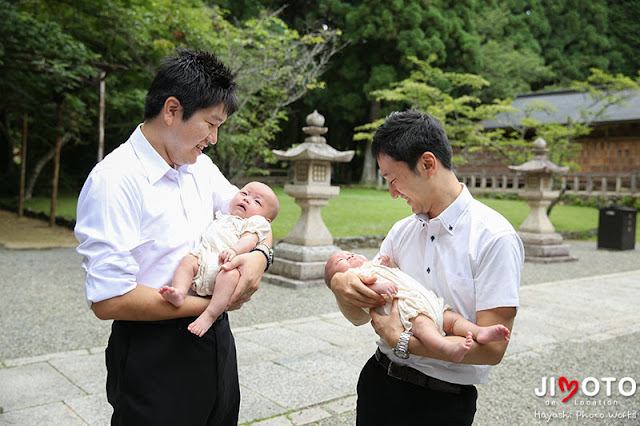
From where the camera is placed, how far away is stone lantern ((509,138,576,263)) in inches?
433

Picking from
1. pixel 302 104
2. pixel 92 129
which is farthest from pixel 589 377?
pixel 302 104

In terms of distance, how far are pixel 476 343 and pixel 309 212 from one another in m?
6.64

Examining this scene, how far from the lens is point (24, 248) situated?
9.90 meters

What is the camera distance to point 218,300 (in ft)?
5.54

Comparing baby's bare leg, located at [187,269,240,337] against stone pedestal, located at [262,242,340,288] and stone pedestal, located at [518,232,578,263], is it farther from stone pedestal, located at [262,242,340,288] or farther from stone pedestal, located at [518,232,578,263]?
stone pedestal, located at [518,232,578,263]

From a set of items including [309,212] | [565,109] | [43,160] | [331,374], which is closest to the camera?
[331,374]

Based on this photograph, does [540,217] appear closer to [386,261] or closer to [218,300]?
[386,261]

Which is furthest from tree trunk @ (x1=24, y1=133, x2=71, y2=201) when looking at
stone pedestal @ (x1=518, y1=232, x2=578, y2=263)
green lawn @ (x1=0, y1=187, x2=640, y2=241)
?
stone pedestal @ (x1=518, y1=232, x2=578, y2=263)

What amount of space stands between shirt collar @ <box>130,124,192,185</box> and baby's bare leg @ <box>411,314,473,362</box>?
2.94 feet

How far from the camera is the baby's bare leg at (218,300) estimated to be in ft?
5.44

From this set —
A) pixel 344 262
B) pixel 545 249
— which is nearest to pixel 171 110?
pixel 344 262

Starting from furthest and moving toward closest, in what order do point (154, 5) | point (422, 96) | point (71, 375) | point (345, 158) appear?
1. point (422, 96)
2. point (154, 5)
3. point (345, 158)
4. point (71, 375)

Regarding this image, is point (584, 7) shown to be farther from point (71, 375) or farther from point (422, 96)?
point (71, 375)

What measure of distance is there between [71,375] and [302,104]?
2205cm
